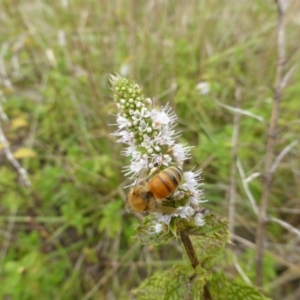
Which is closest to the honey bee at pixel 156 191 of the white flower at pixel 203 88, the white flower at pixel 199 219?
the white flower at pixel 199 219

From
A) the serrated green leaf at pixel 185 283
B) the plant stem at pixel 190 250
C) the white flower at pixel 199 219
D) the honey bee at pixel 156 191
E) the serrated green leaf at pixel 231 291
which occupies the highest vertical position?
the honey bee at pixel 156 191

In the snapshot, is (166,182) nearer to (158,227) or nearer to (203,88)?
(158,227)

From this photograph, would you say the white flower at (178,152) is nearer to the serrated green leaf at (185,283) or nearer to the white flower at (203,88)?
the serrated green leaf at (185,283)

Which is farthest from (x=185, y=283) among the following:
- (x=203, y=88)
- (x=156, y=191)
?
(x=203, y=88)

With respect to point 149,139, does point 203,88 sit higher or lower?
higher

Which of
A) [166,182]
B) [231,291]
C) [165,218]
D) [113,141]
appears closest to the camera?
[166,182]

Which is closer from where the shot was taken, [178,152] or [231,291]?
[178,152]

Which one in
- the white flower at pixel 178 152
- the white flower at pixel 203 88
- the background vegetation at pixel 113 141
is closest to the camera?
the white flower at pixel 178 152
